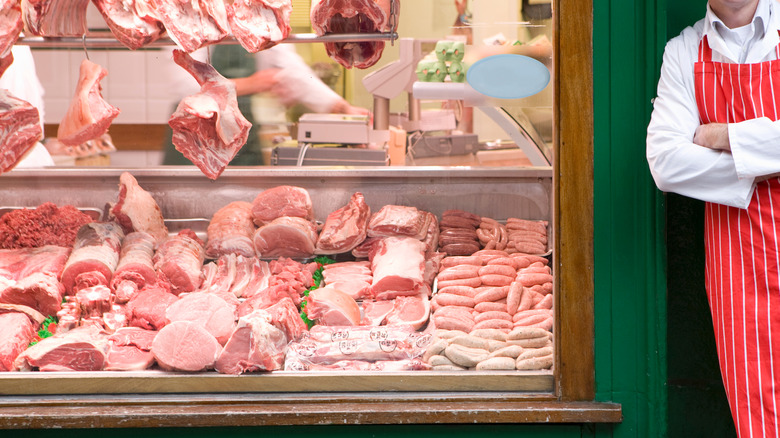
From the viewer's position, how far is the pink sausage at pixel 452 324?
2.90 m

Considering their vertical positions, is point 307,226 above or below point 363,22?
below

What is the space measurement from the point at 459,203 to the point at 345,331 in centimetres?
110

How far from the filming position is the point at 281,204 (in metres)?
3.57

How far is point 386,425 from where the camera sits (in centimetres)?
242

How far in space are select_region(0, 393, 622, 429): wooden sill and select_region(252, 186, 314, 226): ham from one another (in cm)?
124

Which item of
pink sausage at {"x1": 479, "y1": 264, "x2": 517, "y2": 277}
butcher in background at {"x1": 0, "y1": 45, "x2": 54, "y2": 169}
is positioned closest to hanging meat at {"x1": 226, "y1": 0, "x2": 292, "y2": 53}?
pink sausage at {"x1": 479, "y1": 264, "x2": 517, "y2": 277}

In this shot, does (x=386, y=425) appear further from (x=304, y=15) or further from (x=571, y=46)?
(x=304, y=15)

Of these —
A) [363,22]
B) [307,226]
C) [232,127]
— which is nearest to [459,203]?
[307,226]

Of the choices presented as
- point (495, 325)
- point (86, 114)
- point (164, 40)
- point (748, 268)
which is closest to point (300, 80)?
point (164, 40)

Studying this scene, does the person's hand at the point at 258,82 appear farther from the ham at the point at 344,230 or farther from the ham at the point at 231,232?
the ham at the point at 344,230

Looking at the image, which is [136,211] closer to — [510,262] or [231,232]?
[231,232]

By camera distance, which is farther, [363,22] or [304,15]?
[304,15]

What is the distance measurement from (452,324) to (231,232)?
117cm

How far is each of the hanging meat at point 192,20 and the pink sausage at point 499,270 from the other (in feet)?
4.64
